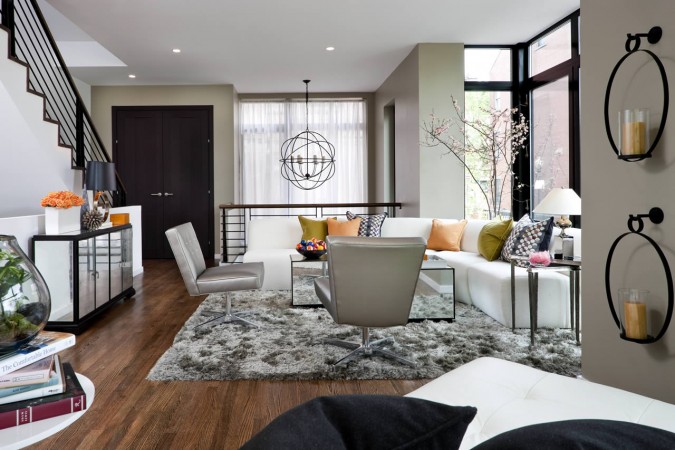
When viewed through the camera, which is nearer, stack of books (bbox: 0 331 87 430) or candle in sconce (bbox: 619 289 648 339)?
stack of books (bbox: 0 331 87 430)

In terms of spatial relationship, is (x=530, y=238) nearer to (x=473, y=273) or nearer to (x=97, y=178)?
(x=473, y=273)

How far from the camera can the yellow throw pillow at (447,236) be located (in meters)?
5.42

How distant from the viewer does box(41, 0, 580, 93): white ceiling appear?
4.94 metres

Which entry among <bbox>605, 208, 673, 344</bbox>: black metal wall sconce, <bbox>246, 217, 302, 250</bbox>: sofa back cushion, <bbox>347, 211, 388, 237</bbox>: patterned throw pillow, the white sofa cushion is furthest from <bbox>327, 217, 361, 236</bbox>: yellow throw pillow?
<bbox>605, 208, 673, 344</bbox>: black metal wall sconce

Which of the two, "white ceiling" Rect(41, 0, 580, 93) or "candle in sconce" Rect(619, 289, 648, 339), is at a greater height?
"white ceiling" Rect(41, 0, 580, 93)

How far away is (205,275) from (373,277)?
162 centimetres

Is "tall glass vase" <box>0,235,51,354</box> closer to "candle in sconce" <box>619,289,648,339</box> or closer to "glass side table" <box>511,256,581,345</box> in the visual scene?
"candle in sconce" <box>619,289,648,339</box>

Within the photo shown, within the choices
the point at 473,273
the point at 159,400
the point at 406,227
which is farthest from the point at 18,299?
the point at 406,227

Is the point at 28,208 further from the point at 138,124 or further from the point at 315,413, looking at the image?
the point at 315,413

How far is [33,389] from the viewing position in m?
1.03

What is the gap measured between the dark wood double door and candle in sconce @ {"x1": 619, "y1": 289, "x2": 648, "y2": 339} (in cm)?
710

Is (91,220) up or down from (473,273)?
up

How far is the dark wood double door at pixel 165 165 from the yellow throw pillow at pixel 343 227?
11.0 ft

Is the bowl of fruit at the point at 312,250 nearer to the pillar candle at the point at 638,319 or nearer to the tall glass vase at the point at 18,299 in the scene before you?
the pillar candle at the point at 638,319
